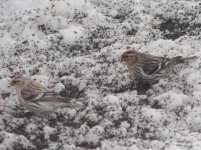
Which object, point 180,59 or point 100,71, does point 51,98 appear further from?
point 180,59

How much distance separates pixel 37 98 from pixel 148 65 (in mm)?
1513

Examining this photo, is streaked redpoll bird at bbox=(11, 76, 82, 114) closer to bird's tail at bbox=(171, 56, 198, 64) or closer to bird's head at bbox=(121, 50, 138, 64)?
bird's head at bbox=(121, 50, 138, 64)

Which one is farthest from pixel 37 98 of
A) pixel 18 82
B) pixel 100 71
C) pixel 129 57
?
pixel 129 57

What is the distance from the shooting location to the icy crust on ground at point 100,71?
580 cm

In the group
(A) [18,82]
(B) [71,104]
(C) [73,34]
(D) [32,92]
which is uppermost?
(C) [73,34]

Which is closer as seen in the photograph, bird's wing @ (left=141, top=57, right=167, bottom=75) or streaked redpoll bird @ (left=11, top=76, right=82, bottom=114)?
streaked redpoll bird @ (left=11, top=76, right=82, bottom=114)

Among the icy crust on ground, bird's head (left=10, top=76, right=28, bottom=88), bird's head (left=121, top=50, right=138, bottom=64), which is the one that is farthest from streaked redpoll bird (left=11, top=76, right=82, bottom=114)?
bird's head (left=121, top=50, right=138, bottom=64)

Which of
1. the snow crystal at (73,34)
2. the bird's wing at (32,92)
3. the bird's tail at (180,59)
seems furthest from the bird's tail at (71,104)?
the snow crystal at (73,34)

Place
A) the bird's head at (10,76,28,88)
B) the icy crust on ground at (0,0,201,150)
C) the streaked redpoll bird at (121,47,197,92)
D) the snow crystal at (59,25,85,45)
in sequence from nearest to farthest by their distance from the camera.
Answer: the icy crust on ground at (0,0,201,150)
the bird's head at (10,76,28,88)
the streaked redpoll bird at (121,47,197,92)
the snow crystal at (59,25,85,45)

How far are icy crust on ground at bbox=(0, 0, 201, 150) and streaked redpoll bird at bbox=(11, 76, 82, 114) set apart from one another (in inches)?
6.6

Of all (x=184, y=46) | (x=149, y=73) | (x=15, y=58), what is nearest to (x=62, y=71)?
(x=15, y=58)

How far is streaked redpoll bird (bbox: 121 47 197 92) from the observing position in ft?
21.8

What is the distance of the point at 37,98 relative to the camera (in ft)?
20.1

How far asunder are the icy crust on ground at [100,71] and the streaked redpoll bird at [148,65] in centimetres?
14
